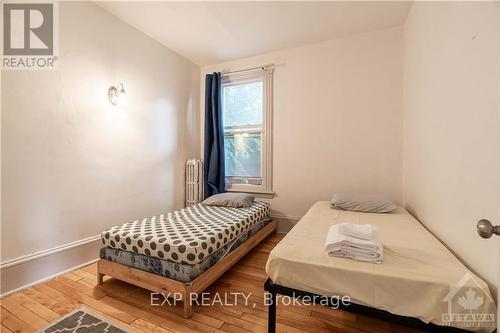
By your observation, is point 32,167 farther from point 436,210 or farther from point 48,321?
point 436,210

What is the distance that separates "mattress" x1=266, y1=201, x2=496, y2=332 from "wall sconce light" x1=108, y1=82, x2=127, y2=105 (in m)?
2.24

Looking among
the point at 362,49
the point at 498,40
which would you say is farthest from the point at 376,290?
the point at 362,49

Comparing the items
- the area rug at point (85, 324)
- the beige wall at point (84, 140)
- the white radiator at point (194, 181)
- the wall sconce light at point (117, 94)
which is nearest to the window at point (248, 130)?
the white radiator at point (194, 181)

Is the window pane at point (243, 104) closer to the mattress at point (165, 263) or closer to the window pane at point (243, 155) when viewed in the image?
the window pane at point (243, 155)

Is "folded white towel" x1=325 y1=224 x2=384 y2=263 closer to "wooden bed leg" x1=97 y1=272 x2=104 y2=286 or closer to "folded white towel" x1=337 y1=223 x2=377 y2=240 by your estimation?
"folded white towel" x1=337 y1=223 x2=377 y2=240

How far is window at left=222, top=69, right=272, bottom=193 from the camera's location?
3.10m

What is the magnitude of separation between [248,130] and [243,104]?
41 cm

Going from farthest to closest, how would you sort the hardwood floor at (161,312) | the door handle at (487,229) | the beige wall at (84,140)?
the beige wall at (84,140) < the hardwood floor at (161,312) < the door handle at (487,229)

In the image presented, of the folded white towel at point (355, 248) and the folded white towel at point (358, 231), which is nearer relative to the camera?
the folded white towel at point (355, 248)

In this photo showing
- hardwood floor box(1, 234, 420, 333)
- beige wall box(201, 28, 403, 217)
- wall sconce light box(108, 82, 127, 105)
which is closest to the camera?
hardwood floor box(1, 234, 420, 333)

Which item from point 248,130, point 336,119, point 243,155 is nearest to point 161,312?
point 243,155

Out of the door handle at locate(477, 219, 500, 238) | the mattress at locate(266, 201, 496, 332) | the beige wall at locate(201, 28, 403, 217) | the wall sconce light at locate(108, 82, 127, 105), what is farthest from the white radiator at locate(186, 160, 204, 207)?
the door handle at locate(477, 219, 500, 238)

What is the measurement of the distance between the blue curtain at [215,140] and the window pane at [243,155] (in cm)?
18

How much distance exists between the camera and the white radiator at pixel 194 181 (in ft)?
10.8
